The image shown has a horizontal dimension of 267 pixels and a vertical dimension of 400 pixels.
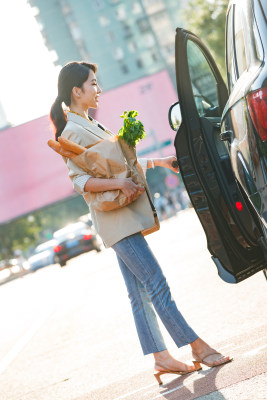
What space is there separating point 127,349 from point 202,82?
2.41m

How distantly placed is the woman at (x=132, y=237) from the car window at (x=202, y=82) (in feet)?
1.83

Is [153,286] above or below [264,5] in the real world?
below

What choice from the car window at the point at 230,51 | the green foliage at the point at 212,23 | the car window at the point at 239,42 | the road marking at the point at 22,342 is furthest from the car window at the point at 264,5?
the green foliage at the point at 212,23

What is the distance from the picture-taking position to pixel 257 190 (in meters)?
3.79

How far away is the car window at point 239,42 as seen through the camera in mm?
4078

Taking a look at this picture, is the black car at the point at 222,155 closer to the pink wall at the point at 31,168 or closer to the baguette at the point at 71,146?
the baguette at the point at 71,146

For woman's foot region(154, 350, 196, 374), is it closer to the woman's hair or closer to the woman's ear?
the woman's hair

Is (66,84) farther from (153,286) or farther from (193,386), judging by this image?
(193,386)

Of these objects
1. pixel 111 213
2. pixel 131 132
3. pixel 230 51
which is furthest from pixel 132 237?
pixel 230 51

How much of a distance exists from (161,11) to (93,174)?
115385 mm

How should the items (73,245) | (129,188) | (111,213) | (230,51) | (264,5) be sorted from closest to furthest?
(264,5) → (230,51) → (129,188) → (111,213) → (73,245)

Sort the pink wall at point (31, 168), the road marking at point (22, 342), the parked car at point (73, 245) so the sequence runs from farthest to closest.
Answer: the pink wall at point (31, 168), the parked car at point (73, 245), the road marking at point (22, 342)

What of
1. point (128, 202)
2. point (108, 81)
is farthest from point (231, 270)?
point (108, 81)

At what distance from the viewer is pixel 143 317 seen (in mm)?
4953
